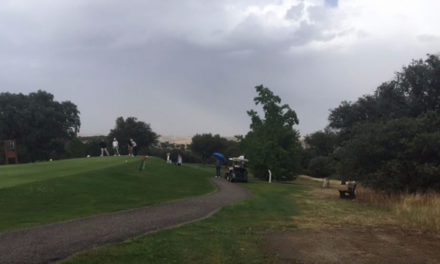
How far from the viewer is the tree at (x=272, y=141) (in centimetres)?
3959

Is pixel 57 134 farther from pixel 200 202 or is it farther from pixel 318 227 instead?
pixel 318 227

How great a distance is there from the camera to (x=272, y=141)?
39531mm

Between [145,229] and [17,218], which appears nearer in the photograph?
[145,229]

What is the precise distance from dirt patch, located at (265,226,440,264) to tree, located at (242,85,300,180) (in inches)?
1079

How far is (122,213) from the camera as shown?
13.5 metres

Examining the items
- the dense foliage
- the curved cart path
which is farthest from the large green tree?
the curved cart path

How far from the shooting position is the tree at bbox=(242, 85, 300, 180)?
39.6m

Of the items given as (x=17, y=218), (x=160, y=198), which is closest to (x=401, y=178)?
(x=160, y=198)

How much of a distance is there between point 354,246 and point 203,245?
3616 mm

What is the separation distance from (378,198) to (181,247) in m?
15.7

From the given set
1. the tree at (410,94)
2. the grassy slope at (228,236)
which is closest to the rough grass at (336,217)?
the grassy slope at (228,236)

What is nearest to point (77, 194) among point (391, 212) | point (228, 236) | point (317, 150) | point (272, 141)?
point (228, 236)

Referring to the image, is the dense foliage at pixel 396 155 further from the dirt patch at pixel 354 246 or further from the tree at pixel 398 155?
the dirt patch at pixel 354 246

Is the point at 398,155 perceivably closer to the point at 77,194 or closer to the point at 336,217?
Answer: the point at 336,217
